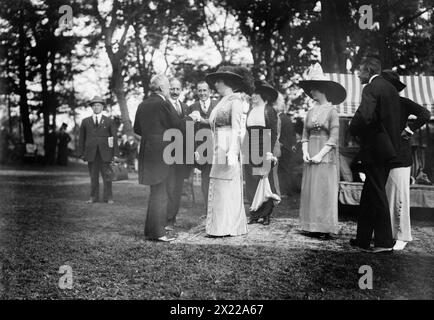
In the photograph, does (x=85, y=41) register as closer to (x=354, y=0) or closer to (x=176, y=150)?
(x=354, y=0)

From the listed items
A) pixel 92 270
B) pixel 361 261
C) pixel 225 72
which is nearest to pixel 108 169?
pixel 225 72

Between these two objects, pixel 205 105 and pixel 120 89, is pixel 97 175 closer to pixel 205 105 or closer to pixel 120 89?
pixel 205 105

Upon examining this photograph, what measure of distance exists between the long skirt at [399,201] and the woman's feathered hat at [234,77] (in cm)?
212

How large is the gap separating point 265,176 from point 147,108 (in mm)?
2174

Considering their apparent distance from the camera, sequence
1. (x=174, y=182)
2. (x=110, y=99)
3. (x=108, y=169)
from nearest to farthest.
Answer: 1. (x=174, y=182)
2. (x=108, y=169)
3. (x=110, y=99)

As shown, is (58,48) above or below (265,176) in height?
above

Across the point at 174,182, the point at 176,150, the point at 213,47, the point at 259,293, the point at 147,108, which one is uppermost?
the point at 213,47

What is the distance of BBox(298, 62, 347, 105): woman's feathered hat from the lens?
6508 millimetres

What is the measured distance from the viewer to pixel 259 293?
4043mm

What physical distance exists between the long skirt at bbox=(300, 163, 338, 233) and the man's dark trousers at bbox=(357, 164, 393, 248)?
787mm

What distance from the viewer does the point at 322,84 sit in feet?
21.5

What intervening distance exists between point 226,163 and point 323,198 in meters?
1.30

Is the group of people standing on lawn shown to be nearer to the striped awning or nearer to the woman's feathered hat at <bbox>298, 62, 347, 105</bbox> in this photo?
the woman's feathered hat at <bbox>298, 62, 347, 105</bbox>

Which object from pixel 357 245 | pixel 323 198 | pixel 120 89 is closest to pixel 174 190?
pixel 323 198
